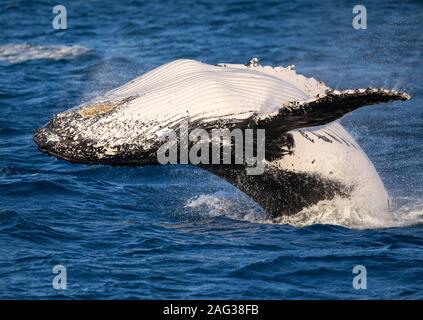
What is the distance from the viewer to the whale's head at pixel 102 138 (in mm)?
12773

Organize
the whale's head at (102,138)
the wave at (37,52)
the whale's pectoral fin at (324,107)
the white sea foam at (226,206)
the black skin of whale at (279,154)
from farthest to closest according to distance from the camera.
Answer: the wave at (37,52)
the white sea foam at (226,206)
the whale's head at (102,138)
the black skin of whale at (279,154)
the whale's pectoral fin at (324,107)

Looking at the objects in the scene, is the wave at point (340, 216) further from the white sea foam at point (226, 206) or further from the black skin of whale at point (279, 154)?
the black skin of whale at point (279, 154)

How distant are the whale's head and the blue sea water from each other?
1.57 metres

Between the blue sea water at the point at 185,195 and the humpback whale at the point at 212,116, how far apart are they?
121 centimetres

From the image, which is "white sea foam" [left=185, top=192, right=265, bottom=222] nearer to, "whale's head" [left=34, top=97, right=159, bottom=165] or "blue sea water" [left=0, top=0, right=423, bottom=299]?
"blue sea water" [left=0, top=0, right=423, bottom=299]

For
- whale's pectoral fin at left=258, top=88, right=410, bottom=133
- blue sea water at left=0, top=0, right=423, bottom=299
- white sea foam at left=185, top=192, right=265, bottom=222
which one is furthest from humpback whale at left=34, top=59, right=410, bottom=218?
white sea foam at left=185, top=192, right=265, bottom=222

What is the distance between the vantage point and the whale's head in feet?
41.9

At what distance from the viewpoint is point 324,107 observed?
12258mm

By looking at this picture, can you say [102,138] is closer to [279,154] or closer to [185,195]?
[279,154]

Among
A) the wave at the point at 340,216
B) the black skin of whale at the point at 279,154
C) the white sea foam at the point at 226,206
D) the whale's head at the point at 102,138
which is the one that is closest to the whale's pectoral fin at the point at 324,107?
the black skin of whale at the point at 279,154

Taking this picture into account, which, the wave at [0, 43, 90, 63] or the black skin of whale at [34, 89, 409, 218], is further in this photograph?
the wave at [0, 43, 90, 63]

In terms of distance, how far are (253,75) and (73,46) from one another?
16211mm

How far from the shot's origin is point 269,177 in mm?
14180
